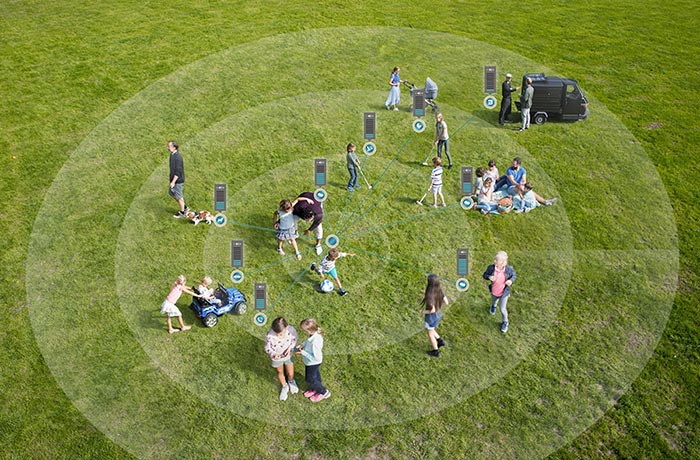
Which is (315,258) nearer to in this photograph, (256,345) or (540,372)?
(256,345)

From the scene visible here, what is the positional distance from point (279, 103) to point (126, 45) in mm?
11954

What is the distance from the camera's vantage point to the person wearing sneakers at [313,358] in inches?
547

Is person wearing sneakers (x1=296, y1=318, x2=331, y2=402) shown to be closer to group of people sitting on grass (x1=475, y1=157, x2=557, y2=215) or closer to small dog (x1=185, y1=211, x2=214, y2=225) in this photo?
small dog (x1=185, y1=211, x2=214, y2=225)

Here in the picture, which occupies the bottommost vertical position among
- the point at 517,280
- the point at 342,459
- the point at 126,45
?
the point at 342,459

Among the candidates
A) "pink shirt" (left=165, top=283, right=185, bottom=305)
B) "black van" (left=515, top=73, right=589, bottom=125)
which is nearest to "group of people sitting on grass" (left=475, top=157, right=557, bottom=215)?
"black van" (left=515, top=73, right=589, bottom=125)

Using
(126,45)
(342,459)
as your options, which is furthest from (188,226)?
(126,45)

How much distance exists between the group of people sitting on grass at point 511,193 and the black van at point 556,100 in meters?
6.38

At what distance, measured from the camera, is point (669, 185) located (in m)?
23.6

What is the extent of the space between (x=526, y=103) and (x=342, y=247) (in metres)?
12.5

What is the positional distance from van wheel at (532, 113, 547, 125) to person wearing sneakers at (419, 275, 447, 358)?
15.1 metres

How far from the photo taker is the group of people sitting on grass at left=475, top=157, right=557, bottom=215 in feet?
70.6

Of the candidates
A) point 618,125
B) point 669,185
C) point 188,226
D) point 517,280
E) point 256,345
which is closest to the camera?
point 256,345

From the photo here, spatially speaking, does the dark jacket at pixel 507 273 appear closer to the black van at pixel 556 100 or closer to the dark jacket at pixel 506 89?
the dark jacket at pixel 506 89
